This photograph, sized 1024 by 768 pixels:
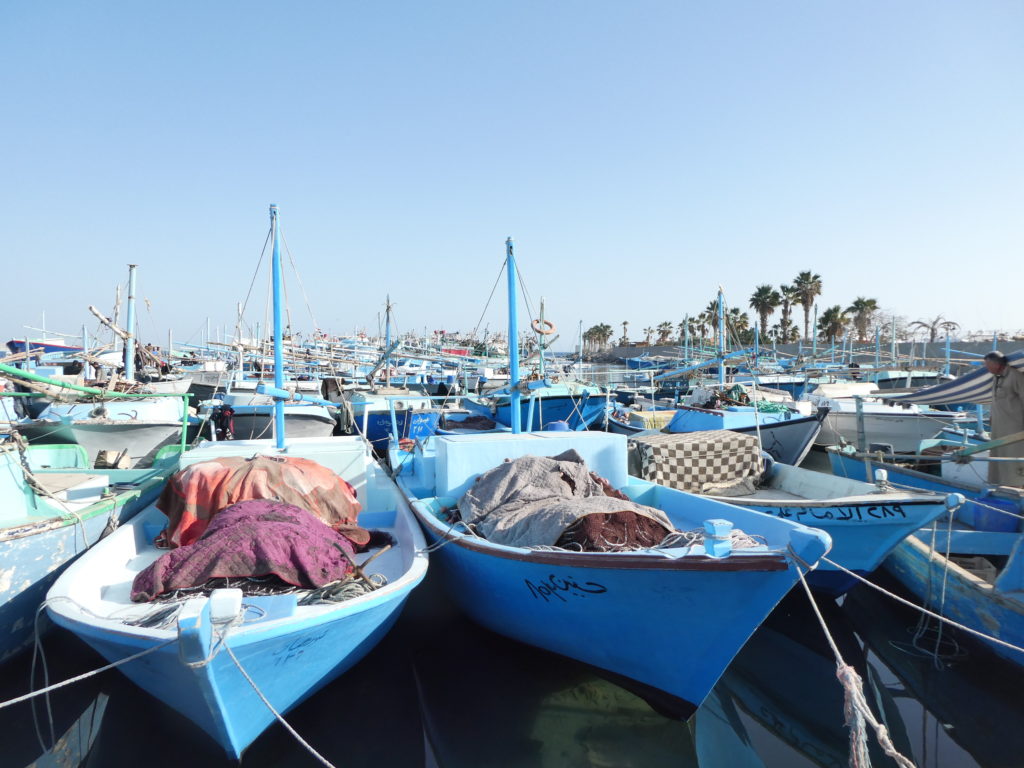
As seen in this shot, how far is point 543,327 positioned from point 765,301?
53.4 metres

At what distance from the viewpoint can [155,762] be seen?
5.07m

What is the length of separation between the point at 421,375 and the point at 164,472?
78.9ft

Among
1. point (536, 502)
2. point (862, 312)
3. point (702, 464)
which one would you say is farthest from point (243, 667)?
point (862, 312)

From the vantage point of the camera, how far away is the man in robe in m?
8.68

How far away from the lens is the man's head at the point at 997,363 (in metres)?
8.66

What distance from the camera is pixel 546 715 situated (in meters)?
5.81

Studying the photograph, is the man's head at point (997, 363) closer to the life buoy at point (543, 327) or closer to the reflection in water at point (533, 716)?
the reflection in water at point (533, 716)

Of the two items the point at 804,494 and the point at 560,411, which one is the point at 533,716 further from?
the point at 560,411

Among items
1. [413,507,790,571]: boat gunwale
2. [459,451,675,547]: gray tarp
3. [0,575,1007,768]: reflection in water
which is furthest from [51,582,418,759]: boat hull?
[459,451,675,547]: gray tarp

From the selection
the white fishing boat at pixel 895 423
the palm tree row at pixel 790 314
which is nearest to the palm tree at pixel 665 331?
the palm tree row at pixel 790 314

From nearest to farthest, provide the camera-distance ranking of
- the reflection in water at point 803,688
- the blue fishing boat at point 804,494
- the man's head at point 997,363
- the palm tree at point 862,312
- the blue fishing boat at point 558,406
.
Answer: the reflection in water at point 803,688, the blue fishing boat at point 804,494, the man's head at point 997,363, the blue fishing boat at point 558,406, the palm tree at point 862,312

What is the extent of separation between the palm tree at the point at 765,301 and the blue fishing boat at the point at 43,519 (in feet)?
193

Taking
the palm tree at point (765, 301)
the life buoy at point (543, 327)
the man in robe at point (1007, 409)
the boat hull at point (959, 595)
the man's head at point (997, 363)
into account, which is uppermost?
the palm tree at point (765, 301)

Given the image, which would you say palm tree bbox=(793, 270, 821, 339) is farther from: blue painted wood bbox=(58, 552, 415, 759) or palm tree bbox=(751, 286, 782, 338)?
blue painted wood bbox=(58, 552, 415, 759)
